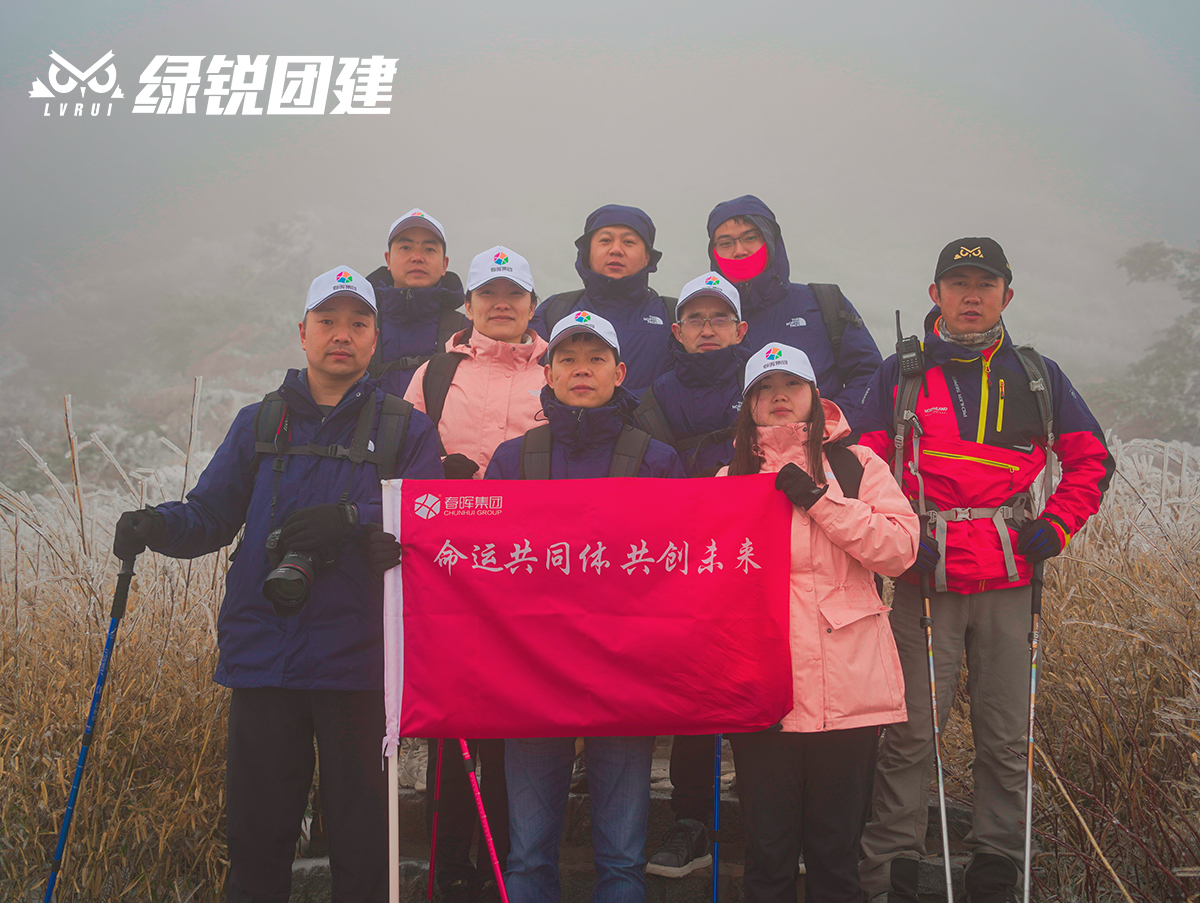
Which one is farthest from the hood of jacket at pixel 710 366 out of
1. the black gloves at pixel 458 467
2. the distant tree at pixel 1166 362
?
the distant tree at pixel 1166 362

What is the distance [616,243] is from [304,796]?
3554 millimetres

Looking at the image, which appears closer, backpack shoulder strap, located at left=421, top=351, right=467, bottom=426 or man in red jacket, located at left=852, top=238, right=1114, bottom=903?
man in red jacket, located at left=852, top=238, right=1114, bottom=903

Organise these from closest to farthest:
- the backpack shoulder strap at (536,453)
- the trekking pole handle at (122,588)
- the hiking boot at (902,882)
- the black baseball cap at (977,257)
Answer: the trekking pole handle at (122,588), the backpack shoulder strap at (536,453), the hiking boot at (902,882), the black baseball cap at (977,257)

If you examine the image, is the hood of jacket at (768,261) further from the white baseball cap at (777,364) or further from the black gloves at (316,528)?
the black gloves at (316,528)

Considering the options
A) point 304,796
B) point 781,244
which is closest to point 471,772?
point 304,796

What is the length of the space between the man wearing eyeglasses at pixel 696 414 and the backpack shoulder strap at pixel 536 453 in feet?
2.87

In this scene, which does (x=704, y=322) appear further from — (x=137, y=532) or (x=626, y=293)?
(x=137, y=532)

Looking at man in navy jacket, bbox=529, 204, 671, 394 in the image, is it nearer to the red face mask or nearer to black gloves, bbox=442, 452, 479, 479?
the red face mask

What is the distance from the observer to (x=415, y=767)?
5.04m

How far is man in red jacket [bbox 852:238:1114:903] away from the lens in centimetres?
365

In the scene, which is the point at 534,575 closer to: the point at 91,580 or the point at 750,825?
the point at 750,825

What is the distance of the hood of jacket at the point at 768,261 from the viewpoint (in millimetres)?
4945

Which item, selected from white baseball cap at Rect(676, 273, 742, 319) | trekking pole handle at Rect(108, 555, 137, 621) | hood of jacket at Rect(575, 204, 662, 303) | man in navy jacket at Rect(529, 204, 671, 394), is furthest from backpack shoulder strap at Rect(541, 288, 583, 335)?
trekking pole handle at Rect(108, 555, 137, 621)

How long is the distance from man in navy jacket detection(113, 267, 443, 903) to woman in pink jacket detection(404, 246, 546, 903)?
26.1 inches
